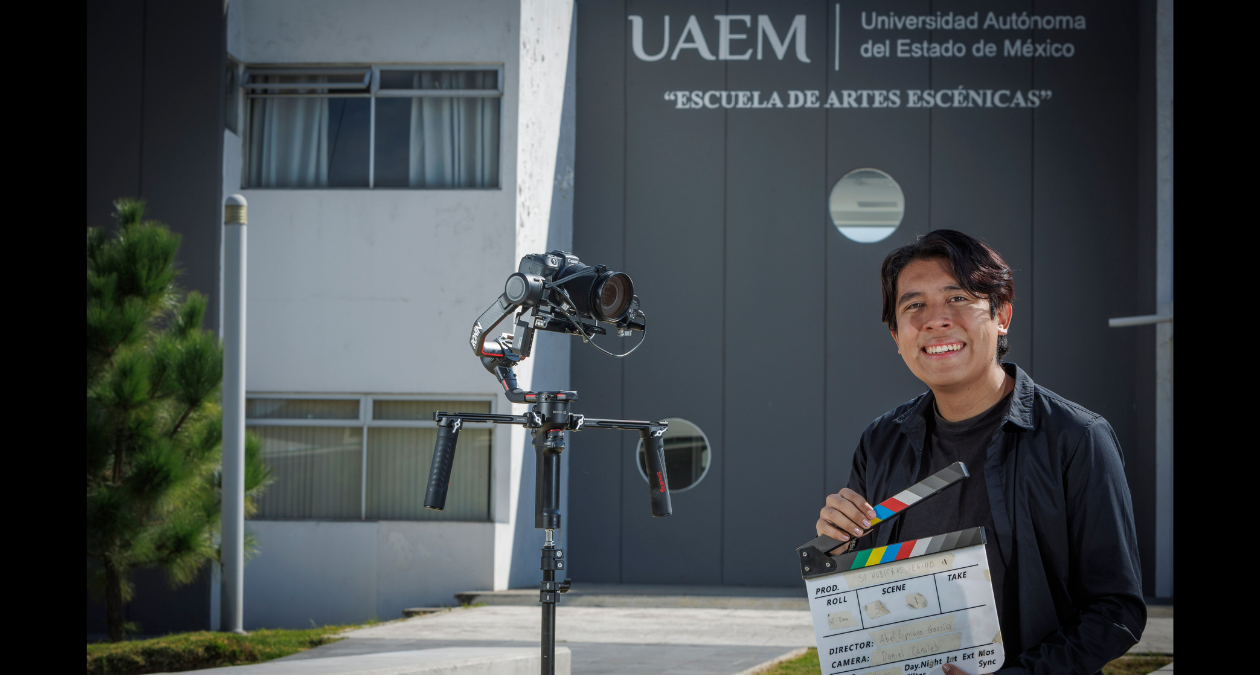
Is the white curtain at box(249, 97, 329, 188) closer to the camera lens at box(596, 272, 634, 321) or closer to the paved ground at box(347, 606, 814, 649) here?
the paved ground at box(347, 606, 814, 649)

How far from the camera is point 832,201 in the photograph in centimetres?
1248

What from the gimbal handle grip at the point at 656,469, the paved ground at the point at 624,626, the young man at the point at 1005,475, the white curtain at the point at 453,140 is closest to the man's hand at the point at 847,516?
the young man at the point at 1005,475

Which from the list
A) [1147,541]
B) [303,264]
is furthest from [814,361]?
[303,264]

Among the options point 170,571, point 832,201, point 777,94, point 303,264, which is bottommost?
point 170,571

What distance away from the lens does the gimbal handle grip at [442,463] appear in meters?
3.70

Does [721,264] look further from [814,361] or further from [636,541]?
[636,541]

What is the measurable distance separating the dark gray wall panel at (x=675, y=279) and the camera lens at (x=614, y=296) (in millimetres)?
8518

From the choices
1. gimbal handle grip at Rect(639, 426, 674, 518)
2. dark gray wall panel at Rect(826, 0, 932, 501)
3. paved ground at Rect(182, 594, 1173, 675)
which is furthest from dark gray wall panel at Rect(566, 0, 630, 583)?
gimbal handle grip at Rect(639, 426, 674, 518)

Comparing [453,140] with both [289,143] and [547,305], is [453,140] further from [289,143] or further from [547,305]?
[547,305]

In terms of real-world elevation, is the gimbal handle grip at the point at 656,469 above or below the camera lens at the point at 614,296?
below

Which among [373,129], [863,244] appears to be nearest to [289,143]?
[373,129]

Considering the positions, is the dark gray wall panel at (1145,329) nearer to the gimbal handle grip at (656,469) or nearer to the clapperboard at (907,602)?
the gimbal handle grip at (656,469)

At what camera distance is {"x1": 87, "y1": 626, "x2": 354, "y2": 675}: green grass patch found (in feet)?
23.0
